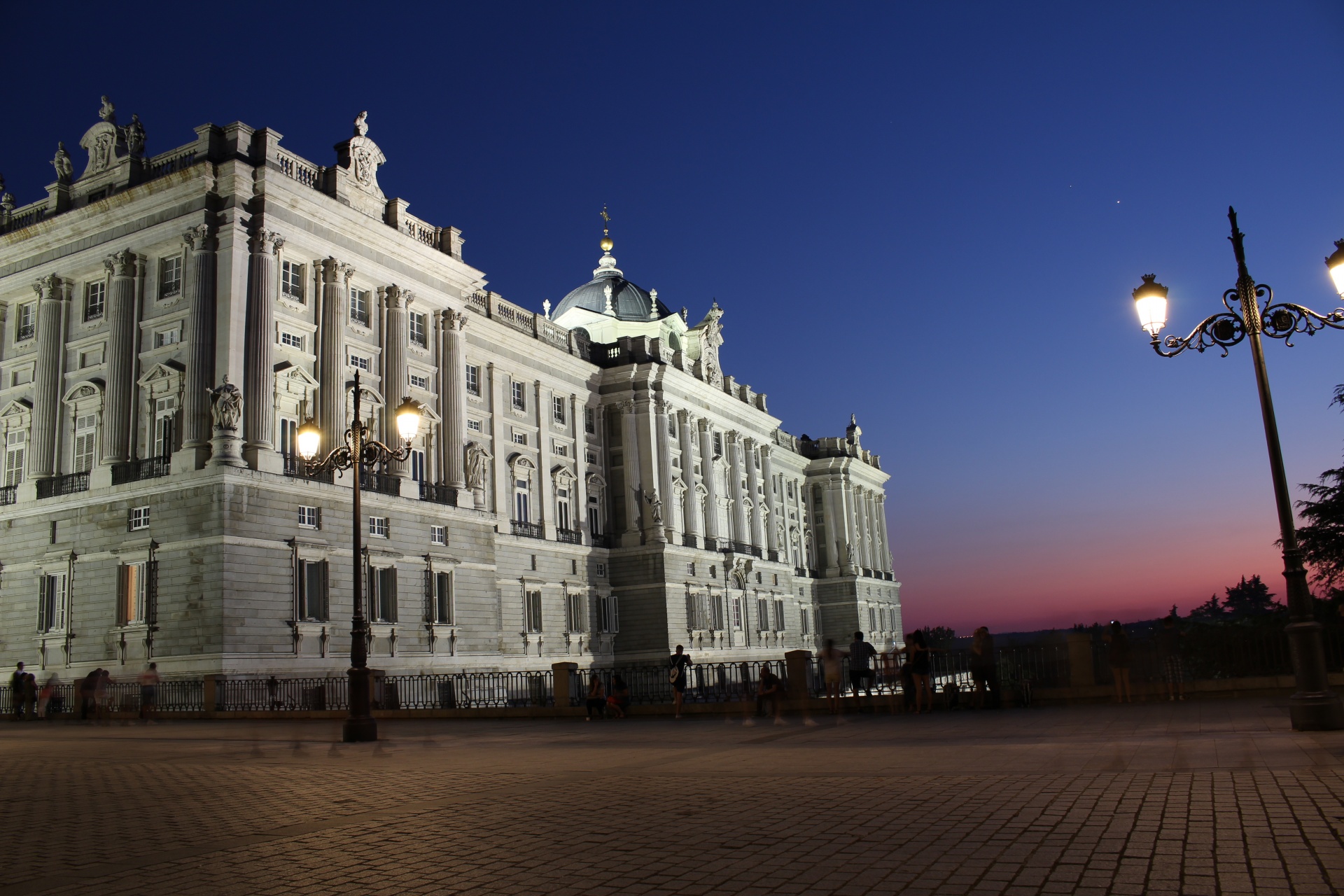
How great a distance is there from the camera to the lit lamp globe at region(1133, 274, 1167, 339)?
1598 centimetres

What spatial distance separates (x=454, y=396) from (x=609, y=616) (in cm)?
1934

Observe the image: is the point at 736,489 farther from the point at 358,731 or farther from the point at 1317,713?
the point at 1317,713

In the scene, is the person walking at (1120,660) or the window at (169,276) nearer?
the person walking at (1120,660)

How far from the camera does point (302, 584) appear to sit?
34.9 meters

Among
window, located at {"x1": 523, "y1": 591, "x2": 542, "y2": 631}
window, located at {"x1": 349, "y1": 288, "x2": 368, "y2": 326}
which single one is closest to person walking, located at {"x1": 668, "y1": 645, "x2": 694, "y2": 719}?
window, located at {"x1": 349, "y1": 288, "x2": 368, "y2": 326}

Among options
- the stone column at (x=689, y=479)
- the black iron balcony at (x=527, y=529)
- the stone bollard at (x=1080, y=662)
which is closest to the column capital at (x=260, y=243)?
the black iron balcony at (x=527, y=529)

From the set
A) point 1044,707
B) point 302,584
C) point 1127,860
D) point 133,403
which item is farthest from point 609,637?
point 1127,860

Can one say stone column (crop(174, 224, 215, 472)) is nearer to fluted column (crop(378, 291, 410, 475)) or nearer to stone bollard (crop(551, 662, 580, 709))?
fluted column (crop(378, 291, 410, 475))

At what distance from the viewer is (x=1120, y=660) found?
860 inches

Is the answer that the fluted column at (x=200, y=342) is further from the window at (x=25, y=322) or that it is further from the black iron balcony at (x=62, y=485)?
the window at (x=25, y=322)

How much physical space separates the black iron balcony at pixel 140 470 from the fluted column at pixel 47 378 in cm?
390

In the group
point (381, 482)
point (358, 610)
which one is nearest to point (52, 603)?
point (381, 482)

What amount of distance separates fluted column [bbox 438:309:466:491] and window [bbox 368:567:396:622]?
5.62m

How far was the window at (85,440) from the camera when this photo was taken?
37.1 meters
